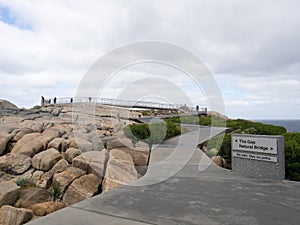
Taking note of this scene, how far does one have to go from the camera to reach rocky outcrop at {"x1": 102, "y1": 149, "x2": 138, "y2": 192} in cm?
555

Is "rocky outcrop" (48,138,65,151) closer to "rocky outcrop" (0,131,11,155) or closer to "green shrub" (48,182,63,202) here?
"rocky outcrop" (0,131,11,155)

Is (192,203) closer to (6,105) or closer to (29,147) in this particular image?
(29,147)

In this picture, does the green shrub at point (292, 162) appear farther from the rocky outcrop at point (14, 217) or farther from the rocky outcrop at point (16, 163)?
the rocky outcrop at point (16, 163)

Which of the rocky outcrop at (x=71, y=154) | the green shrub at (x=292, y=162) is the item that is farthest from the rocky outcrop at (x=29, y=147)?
the green shrub at (x=292, y=162)

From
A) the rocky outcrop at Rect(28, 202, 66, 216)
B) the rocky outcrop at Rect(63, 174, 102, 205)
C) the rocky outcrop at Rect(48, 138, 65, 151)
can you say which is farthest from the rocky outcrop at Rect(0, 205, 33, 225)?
the rocky outcrop at Rect(48, 138, 65, 151)

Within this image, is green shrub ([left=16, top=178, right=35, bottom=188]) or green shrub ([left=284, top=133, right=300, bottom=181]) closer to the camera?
green shrub ([left=284, top=133, right=300, bottom=181])

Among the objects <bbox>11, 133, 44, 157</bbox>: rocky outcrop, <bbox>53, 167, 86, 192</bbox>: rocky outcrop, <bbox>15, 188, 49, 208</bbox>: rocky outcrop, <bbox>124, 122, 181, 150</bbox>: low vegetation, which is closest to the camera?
<bbox>15, 188, 49, 208</bbox>: rocky outcrop

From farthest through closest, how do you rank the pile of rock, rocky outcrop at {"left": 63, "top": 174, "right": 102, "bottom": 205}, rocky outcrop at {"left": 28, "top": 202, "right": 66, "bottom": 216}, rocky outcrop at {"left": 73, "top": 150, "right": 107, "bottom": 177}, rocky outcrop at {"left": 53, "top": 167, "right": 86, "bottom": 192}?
rocky outcrop at {"left": 73, "top": 150, "right": 107, "bottom": 177} < rocky outcrop at {"left": 53, "top": 167, "right": 86, "bottom": 192} < rocky outcrop at {"left": 63, "top": 174, "right": 102, "bottom": 205} < the pile of rock < rocky outcrop at {"left": 28, "top": 202, "right": 66, "bottom": 216}

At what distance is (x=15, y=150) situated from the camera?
8797 millimetres

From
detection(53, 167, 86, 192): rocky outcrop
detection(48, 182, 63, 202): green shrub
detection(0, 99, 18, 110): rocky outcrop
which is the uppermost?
detection(0, 99, 18, 110): rocky outcrop

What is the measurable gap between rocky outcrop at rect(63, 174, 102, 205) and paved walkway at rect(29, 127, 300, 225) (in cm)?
149

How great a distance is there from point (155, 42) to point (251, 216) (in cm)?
734

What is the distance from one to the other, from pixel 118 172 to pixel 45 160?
9.93 feet

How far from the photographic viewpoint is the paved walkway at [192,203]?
10.3ft
